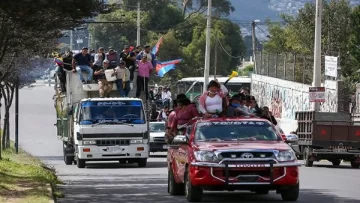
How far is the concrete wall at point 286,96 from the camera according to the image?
51844 mm

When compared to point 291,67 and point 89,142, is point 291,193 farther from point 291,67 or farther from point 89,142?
point 291,67

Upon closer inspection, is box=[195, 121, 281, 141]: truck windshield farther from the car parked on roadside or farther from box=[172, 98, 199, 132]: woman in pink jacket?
the car parked on roadside

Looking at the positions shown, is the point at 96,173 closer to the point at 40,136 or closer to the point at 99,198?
A: the point at 99,198

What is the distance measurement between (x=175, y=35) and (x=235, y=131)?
3068 inches

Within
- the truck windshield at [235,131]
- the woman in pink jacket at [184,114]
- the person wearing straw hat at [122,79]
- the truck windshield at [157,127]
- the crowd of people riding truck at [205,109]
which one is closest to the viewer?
the truck windshield at [235,131]

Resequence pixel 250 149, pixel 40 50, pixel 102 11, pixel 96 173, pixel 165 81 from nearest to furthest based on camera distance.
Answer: pixel 250 149, pixel 102 11, pixel 40 50, pixel 96 173, pixel 165 81

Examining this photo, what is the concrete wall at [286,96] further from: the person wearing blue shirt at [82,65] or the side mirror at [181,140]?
the side mirror at [181,140]

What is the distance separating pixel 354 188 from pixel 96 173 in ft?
33.7

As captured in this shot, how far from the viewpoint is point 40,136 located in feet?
247

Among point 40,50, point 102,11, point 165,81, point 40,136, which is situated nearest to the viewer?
point 102,11

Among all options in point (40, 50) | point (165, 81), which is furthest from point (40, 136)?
point (40, 50)

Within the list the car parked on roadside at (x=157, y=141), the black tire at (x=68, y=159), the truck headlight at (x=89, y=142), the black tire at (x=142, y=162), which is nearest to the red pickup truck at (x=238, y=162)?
the truck headlight at (x=89, y=142)

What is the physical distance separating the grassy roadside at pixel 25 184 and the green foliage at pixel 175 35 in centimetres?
5796

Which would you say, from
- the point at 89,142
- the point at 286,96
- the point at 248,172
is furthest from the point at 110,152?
the point at 286,96
